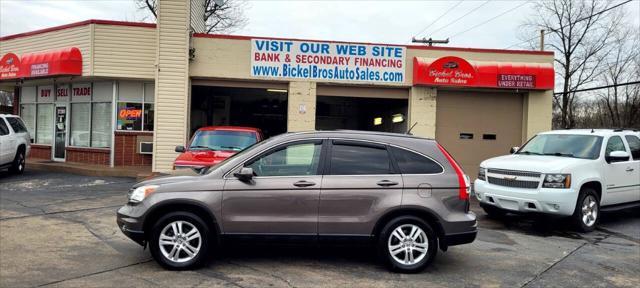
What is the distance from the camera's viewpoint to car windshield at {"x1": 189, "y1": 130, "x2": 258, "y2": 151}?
36.3 ft

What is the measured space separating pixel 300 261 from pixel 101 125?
525 inches

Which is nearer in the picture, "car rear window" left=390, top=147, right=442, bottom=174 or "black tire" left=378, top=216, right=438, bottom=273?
"black tire" left=378, top=216, right=438, bottom=273

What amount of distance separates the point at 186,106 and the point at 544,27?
2826 centimetres

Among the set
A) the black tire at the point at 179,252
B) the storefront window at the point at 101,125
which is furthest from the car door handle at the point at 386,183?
the storefront window at the point at 101,125

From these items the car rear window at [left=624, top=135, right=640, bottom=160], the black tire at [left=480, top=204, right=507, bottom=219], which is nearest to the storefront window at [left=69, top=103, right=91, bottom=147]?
the black tire at [left=480, top=204, right=507, bottom=219]

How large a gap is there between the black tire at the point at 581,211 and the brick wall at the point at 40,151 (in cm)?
1743

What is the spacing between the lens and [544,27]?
3506 centimetres

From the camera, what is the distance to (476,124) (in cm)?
1634

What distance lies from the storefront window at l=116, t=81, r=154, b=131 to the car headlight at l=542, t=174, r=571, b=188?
492 inches

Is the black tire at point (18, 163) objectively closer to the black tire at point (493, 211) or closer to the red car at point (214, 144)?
the red car at point (214, 144)

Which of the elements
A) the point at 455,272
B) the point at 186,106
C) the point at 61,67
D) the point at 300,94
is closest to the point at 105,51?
the point at 61,67

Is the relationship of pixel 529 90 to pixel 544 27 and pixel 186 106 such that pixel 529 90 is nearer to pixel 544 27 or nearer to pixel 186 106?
pixel 186 106

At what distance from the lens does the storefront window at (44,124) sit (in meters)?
19.2

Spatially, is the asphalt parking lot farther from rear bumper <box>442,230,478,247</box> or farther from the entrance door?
the entrance door
